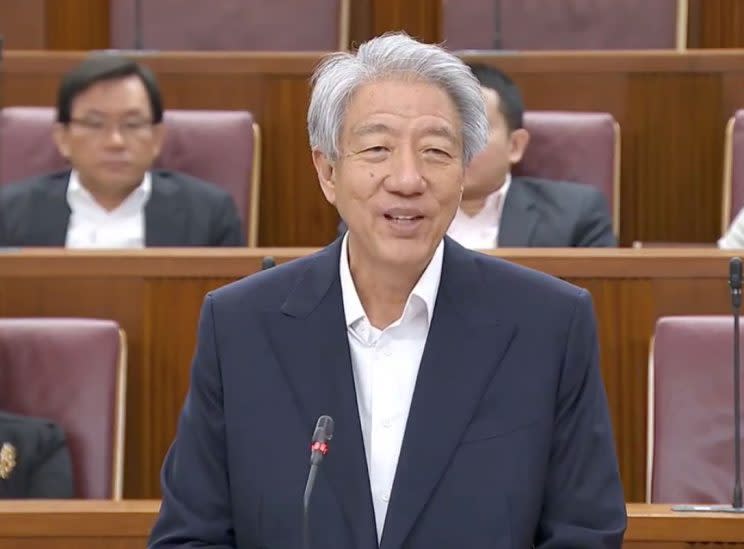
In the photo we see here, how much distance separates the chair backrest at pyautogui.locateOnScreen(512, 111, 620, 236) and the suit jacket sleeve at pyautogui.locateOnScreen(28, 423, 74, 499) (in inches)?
26.6

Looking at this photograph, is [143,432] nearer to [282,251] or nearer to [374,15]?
→ [282,251]

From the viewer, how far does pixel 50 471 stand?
3.69 feet

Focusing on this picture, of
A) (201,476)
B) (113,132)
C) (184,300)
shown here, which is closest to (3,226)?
(113,132)

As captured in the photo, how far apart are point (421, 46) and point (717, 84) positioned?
101cm

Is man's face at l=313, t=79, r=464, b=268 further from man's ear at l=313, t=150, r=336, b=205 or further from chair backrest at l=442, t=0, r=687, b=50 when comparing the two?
chair backrest at l=442, t=0, r=687, b=50

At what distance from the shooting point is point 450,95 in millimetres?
747

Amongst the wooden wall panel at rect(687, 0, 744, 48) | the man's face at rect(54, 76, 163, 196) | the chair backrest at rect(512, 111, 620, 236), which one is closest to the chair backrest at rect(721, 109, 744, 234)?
the chair backrest at rect(512, 111, 620, 236)

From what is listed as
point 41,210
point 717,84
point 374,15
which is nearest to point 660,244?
point 717,84

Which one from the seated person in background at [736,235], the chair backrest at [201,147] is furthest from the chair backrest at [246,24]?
the seated person in background at [736,235]

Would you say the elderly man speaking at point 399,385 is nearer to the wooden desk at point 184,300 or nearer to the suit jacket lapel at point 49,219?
the wooden desk at point 184,300

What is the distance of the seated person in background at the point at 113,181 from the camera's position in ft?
5.14

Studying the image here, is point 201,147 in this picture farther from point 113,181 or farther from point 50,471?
point 50,471

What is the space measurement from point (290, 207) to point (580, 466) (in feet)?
3.24

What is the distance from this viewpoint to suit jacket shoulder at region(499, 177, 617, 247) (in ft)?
4.93
